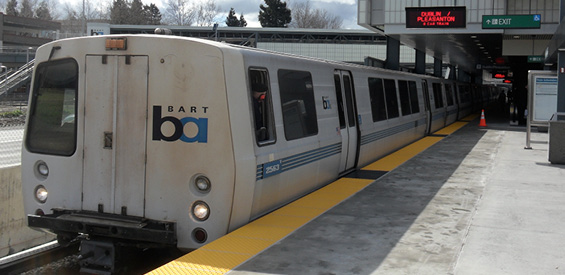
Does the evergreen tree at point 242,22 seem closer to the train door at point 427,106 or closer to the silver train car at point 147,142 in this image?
the train door at point 427,106

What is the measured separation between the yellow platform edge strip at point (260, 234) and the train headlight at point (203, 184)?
1.72 feet

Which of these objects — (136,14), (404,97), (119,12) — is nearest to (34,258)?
(404,97)

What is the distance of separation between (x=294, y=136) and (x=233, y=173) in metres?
1.91

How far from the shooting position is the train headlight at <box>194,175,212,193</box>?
5.93 meters

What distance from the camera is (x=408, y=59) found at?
208 ft

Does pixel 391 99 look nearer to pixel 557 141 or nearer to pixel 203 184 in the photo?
pixel 557 141

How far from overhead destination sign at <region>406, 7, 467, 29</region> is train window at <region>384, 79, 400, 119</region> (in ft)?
29.4

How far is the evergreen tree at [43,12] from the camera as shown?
110 meters

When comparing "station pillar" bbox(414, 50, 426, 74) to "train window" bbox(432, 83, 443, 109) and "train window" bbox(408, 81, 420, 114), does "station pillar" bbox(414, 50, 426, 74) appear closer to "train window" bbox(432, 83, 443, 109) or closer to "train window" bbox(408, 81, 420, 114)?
"train window" bbox(432, 83, 443, 109)

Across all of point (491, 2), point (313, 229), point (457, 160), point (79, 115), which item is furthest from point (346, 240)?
point (491, 2)

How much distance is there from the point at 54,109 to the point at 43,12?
115898 mm

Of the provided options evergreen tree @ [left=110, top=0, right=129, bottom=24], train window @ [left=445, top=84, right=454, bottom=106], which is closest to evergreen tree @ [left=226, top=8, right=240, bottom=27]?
evergreen tree @ [left=110, top=0, right=129, bottom=24]

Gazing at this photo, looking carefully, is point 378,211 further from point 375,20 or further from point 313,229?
point 375,20

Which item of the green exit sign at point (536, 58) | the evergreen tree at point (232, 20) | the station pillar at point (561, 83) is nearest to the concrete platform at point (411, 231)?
the station pillar at point (561, 83)
